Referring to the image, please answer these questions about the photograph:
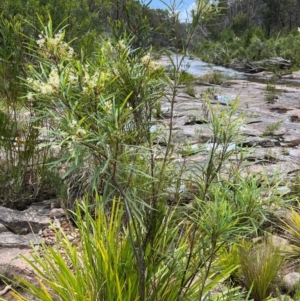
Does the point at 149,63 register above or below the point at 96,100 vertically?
above

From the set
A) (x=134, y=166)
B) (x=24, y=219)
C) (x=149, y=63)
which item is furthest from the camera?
(x=24, y=219)

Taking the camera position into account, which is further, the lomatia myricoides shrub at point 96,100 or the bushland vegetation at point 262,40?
the bushland vegetation at point 262,40

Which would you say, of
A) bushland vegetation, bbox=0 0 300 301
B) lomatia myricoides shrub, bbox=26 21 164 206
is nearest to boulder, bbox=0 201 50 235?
bushland vegetation, bbox=0 0 300 301

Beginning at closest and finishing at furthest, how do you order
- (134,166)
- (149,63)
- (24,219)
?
1. (134,166)
2. (149,63)
3. (24,219)

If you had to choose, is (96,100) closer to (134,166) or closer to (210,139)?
(134,166)

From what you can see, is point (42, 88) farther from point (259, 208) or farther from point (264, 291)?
point (264, 291)

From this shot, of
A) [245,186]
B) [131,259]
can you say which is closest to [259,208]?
[245,186]

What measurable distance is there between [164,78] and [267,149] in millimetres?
4390

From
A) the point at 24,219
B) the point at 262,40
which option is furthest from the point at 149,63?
the point at 262,40

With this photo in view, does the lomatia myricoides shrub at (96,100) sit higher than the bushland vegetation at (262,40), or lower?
lower

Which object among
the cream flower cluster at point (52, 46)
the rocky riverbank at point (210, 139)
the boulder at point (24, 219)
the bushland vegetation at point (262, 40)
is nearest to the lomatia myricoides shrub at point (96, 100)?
the cream flower cluster at point (52, 46)

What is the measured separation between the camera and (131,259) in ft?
6.23

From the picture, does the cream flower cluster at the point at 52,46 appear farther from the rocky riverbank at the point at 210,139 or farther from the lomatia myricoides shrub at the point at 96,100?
the rocky riverbank at the point at 210,139

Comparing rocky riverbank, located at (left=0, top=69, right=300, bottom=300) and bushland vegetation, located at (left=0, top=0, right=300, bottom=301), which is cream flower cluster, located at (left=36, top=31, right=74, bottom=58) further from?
rocky riverbank, located at (left=0, top=69, right=300, bottom=300)
